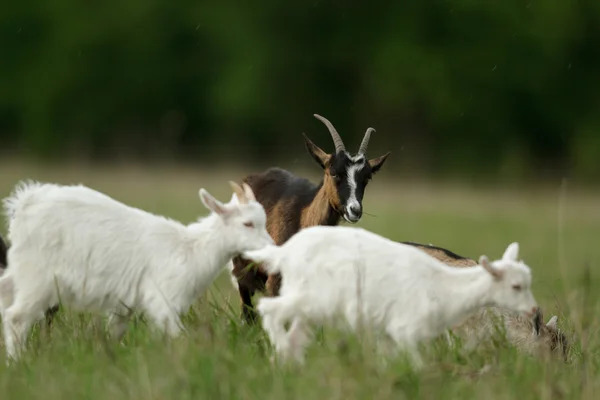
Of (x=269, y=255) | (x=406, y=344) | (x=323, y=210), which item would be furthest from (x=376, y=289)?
(x=323, y=210)

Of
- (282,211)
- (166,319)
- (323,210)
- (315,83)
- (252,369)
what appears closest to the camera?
(252,369)

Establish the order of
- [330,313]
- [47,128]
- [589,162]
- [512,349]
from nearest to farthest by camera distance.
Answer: [330,313], [512,349], [589,162], [47,128]

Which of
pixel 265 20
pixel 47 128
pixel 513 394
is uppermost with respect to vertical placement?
pixel 265 20

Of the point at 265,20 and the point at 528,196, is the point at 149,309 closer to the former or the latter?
the point at 528,196

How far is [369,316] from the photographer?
651cm

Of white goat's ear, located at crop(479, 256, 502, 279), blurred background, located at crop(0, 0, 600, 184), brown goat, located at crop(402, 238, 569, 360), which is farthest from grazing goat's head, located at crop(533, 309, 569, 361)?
blurred background, located at crop(0, 0, 600, 184)

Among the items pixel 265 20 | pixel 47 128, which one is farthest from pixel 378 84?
pixel 47 128

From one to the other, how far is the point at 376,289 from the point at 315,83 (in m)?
33.1

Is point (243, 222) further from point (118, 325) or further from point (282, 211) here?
point (282, 211)

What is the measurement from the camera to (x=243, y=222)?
747 cm

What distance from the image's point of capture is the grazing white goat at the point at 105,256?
7.28 m

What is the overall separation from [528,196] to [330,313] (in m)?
25.5

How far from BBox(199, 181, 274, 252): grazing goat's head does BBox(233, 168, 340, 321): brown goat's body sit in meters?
1.60

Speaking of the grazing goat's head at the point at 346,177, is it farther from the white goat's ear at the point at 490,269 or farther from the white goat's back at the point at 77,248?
the white goat's ear at the point at 490,269
